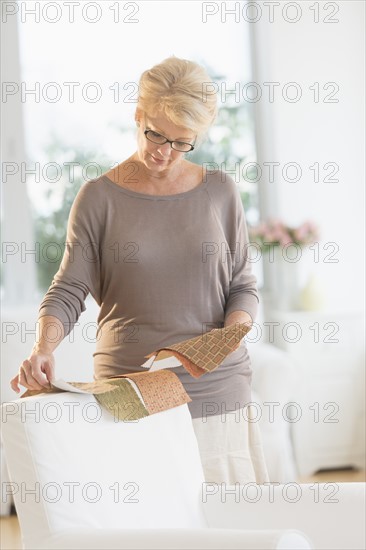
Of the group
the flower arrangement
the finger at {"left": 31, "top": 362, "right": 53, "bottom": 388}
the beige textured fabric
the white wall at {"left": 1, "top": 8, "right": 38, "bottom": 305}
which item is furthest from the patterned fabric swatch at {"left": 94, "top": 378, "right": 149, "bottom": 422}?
the white wall at {"left": 1, "top": 8, "right": 38, "bottom": 305}

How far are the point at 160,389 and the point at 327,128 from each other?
129 inches

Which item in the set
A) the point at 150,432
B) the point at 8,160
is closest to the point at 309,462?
the point at 8,160

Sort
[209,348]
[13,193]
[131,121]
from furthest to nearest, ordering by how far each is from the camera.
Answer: [131,121]
[13,193]
[209,348]

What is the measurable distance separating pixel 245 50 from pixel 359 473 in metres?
2.56

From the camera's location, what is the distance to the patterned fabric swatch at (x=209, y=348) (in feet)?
6.77

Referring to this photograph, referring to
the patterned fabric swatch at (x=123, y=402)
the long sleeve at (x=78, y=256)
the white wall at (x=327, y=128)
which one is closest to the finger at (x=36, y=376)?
the patterned fabric swatch at (x=123, y=402)

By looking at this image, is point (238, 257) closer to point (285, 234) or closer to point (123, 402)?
point (123, 402)

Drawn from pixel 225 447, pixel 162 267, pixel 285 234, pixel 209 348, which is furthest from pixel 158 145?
pixel 285 234

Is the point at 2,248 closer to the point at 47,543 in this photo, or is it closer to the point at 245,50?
the point at 245,50

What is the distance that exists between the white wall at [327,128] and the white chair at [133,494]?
301cm

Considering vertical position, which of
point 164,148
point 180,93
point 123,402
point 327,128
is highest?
point 327,128

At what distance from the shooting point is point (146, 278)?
7.12 ft

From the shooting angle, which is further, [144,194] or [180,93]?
[144,194]

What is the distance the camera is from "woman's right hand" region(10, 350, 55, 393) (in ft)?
6.36
